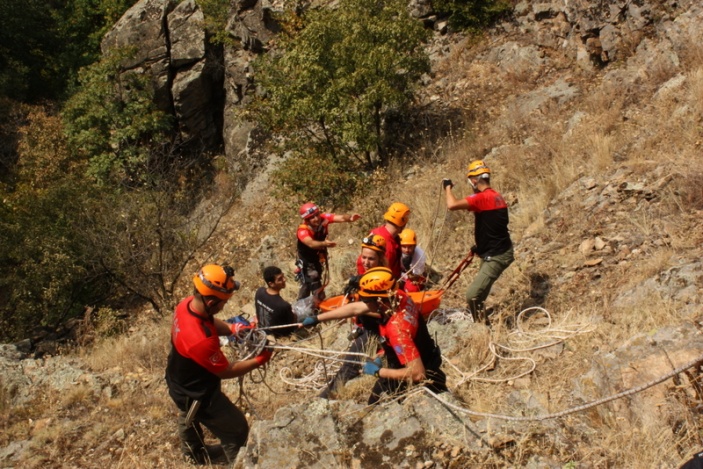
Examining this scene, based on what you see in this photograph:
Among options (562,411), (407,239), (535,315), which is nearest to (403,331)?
(562,411)

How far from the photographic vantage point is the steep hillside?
3449 millimetres

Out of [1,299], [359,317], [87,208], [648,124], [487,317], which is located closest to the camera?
[359,317]

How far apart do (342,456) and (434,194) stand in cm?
709

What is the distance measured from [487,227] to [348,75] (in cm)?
704

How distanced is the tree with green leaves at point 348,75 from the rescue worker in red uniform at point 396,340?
801 cm

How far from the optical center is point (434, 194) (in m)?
10.1

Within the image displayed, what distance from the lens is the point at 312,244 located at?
6.71 metres

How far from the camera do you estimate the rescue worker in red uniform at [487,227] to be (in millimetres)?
5734

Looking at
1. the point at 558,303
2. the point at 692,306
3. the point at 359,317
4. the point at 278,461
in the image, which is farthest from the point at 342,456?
the point at 558,303

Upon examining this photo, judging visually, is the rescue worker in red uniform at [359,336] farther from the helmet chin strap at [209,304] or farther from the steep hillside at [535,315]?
the helmet chin strap at [209,304]

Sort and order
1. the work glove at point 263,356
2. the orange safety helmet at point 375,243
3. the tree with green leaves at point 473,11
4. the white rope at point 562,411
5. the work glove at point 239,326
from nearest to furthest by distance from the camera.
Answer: the white rope at point 562,411, the work glove at point 263,356, the work glove at point 239,326, the orange safety helmet at point 375,243, the tree with green leaves at point 473,11

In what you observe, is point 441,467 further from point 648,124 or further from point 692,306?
point 648,124

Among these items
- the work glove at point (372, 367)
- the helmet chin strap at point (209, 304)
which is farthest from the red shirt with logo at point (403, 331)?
the helmet chin strap at point (209, 304)

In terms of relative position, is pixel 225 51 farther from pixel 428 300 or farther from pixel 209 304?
pixel 209 304
